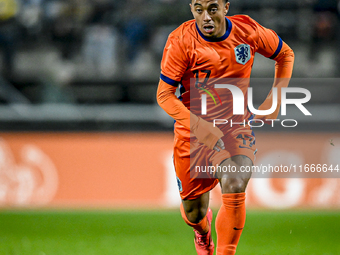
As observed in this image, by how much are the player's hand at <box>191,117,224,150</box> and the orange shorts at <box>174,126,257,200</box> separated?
0.52 ft

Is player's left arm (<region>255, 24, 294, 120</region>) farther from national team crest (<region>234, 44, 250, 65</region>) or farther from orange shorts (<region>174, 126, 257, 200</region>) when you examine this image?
orange shorts (<region>174, 126, 257, 200</region>)

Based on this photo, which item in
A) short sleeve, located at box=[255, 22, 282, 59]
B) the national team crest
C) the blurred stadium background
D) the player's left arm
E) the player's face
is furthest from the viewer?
the blurred stadium background

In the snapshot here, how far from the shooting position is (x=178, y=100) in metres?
4.15

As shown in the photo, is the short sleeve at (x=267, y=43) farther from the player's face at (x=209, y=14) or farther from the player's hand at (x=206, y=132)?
the player's hand at (x=206, y=132)

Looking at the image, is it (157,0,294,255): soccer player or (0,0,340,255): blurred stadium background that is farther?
(0,0,340,255): blurred stadium background

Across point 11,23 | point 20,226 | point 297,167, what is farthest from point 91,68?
point 297,167

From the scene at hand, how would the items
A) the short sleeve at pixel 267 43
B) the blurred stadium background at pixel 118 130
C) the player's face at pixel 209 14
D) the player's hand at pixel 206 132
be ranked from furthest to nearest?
the blurred stadium background at pixel 118 130 → the short sleeve at pixel 267 43 → the player's hand at pixel 206 132 → the player's face at pixel 209 14

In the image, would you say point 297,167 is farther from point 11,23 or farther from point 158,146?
point 11,23

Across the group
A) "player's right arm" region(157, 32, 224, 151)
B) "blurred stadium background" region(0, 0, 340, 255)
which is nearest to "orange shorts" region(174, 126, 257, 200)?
"player's right arm" region(157, 32, 224, 151)

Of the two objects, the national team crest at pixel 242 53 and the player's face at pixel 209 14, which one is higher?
the player's face at pixel 209 14

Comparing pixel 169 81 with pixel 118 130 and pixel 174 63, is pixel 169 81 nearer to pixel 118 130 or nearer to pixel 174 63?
pixel 174 63

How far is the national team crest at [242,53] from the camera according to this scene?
4176 millimetres

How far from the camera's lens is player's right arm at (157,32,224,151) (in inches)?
161

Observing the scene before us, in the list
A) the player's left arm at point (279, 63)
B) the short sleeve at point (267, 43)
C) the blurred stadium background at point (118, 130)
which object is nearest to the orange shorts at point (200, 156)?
the player's left arm at point (279, 63)
